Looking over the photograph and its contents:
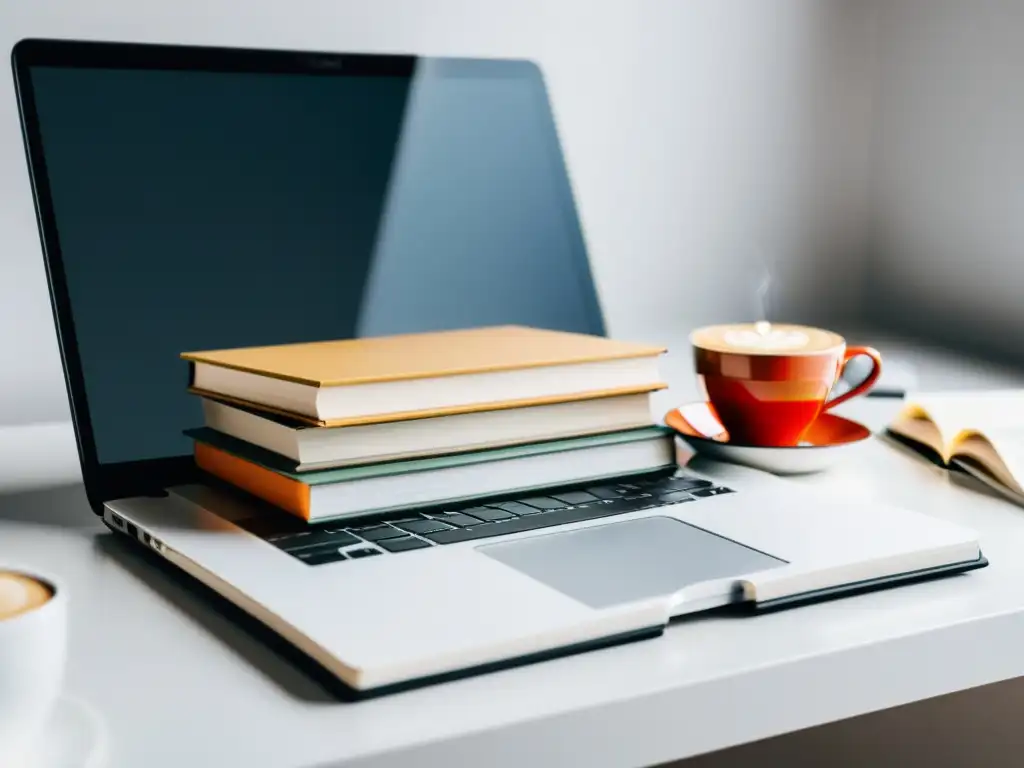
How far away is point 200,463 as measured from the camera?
75cm

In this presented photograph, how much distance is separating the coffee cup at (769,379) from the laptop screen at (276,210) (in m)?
0.17

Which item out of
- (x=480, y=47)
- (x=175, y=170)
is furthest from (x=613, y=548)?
(x=480, y=47)

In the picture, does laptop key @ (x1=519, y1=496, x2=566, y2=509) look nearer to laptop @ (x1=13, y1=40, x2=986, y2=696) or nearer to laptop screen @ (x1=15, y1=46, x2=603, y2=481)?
laptop @ (x1=13, y1=40, x2=986, y2=696)

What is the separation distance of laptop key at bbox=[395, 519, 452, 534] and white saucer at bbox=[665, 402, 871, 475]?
0.77ft

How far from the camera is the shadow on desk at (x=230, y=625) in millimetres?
466

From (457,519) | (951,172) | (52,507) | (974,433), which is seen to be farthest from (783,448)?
(951,172)

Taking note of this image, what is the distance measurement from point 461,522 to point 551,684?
0.19m

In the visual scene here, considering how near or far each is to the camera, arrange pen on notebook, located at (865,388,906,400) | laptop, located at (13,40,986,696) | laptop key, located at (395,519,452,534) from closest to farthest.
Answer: laptop, located at (13,40,986,696) → laptop key, located at (395,519,452,534) → pen on notebook, located at (865,388,906,400)

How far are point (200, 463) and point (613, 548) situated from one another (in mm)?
304

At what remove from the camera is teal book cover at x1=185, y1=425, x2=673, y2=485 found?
24.9 inches

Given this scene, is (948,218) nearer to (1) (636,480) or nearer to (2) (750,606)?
(1) (636,480)

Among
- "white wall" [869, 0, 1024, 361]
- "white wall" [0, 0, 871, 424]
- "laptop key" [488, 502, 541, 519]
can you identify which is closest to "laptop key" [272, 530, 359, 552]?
"laptop key" [488, 502, 541, 519]

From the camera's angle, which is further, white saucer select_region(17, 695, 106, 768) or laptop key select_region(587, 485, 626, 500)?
→ laptop key select_region(587, 485, 626, 500)

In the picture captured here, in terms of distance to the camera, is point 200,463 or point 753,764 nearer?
point 200,463
